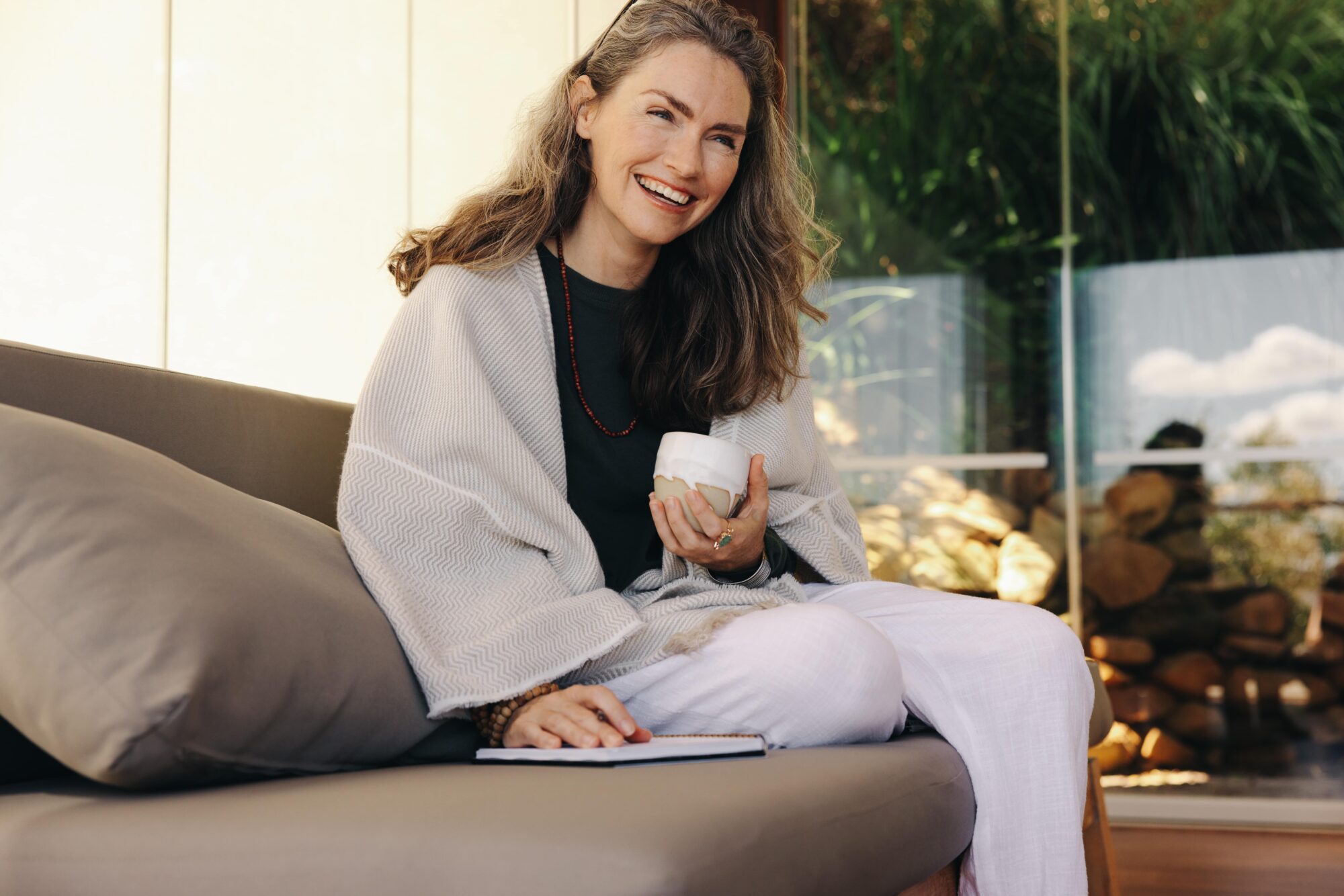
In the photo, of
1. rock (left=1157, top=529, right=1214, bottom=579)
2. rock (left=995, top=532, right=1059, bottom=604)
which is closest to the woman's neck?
rock (left=995, top=532, right=1059, bottom=604)

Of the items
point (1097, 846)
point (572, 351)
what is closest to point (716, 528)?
point (572, 351)

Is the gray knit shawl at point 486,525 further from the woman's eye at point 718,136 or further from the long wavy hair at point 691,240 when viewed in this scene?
the woman's eye at point 718,136

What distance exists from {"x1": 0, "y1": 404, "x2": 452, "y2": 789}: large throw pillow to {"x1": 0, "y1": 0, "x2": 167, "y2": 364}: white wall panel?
1.22 metres

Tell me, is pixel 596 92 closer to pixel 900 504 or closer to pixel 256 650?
pixel 256 650

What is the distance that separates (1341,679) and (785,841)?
3.22 meters

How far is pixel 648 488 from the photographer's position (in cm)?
146

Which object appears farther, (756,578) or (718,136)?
(718,136)

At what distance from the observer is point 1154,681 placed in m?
3.49

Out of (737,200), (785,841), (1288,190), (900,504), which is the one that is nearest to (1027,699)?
(785,841)

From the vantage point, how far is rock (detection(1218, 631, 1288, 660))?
3385mm

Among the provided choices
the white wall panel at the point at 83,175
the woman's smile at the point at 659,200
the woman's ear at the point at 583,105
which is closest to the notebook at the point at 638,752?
the woman's smile at the point at 659,200

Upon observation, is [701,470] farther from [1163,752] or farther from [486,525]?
[1163,752]

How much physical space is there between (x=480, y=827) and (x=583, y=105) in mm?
1154

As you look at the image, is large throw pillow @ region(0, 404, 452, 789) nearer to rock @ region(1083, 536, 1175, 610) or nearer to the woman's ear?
the woman's ear
